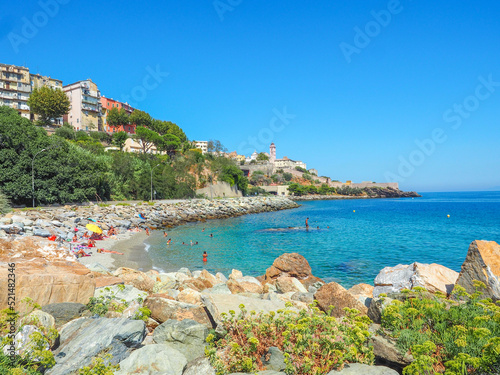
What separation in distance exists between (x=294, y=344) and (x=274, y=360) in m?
0.39

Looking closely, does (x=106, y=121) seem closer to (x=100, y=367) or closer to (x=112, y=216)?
(x=112, y=216)

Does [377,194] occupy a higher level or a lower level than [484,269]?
Answer: higher

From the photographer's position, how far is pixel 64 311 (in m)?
5.69

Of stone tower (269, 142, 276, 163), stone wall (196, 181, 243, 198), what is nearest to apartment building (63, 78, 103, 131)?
stone wall (196, 181, 243, 198)

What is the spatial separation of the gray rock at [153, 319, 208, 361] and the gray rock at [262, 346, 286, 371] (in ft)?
4.32

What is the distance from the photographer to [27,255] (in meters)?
10.2

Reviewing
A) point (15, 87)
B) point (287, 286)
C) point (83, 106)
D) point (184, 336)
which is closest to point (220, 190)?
point (83, 106)

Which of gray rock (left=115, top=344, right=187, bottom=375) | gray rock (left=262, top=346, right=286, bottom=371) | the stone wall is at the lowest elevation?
gray rock (left=115, top=344, right=187, bottom=375)

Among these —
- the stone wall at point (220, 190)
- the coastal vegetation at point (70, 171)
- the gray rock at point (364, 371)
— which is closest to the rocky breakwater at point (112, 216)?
the coastal vegetation at point (70, 171)

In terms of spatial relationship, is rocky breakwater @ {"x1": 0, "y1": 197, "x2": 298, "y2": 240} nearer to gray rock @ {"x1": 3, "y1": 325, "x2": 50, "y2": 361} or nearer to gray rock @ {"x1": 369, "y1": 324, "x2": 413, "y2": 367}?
gray rock @ {"x1": 3, "y1": 325, "x2": 50, "y2": 361}

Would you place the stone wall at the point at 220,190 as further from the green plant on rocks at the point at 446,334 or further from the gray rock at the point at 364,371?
the gray rock at the point at 364,371

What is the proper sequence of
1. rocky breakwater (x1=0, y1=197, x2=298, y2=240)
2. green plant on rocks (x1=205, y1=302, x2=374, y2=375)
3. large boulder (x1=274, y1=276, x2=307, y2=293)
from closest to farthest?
green plant on rocks (x1=205, y1=302, x2=374, y2=375) < large boulder (x1=274, y1=276, x2=307, y2=293) < rocky breakwater (x1=0, y1=197, x2=298, y2=240)

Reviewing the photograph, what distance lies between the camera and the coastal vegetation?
3194 centimetres

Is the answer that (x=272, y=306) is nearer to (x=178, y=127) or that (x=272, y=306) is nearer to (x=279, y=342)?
(x=279, y=342)
